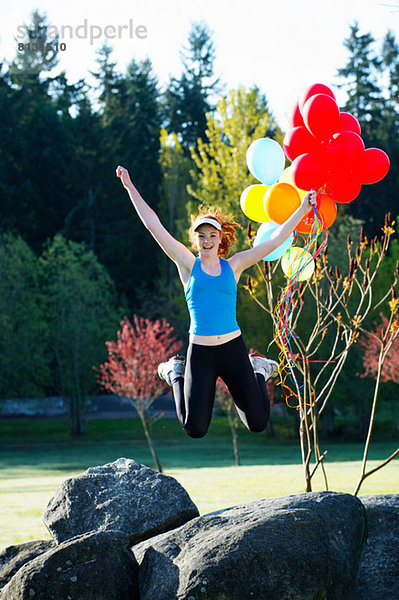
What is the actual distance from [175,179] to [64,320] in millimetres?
9989

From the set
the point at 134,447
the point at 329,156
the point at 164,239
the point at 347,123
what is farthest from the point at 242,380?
the point at 134,447

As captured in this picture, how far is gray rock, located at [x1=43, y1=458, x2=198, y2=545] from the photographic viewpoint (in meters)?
6.31

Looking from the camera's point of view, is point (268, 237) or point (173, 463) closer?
point (268, 237)

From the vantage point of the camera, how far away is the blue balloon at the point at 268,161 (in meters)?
7.11

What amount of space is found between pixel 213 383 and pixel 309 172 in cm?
223

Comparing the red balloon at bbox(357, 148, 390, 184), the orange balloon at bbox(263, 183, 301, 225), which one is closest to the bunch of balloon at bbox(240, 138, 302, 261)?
the orange balloon at bbox(263, 183, 301, 225)

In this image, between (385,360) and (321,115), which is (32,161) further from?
(321,115)

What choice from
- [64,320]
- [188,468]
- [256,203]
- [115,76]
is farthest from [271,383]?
[115,76]

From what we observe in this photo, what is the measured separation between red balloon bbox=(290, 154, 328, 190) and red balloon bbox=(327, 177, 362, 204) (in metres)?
0.11

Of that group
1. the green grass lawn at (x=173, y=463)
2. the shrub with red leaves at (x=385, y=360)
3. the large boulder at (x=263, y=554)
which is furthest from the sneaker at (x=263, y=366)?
the shrub with red leaves at (x=385, y=360)

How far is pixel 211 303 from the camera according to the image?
5.14m

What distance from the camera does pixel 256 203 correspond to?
23.6 feet

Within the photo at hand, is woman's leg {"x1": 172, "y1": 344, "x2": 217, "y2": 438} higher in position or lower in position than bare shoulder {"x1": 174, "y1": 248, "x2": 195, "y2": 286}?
lower

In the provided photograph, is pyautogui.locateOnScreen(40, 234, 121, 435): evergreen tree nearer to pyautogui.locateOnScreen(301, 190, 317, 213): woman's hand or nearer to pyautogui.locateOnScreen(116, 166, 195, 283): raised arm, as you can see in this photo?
pyautogui.locateOnScreen(116, 166, 195, 283): raised arm
